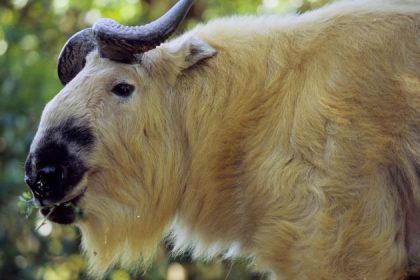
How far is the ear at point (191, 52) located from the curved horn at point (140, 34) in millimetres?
185

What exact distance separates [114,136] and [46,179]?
0.54 m

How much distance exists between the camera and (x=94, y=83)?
6367 mm

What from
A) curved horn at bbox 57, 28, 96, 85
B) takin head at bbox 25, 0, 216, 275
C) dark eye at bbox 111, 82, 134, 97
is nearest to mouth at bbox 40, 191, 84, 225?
takin head at bbox 25, 0, 216, 275

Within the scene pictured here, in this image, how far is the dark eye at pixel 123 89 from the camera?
6422mm

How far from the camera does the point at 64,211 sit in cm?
629

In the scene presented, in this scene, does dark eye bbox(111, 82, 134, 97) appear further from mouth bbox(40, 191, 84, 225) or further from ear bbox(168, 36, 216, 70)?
mouth bbox(40, 191, 84, 225)

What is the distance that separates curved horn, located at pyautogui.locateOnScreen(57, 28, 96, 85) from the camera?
21.9ft

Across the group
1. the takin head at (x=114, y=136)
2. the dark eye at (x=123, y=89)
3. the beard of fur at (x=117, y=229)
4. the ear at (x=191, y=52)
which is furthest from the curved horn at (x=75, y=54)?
the beard of fur at (x=117, y=229)

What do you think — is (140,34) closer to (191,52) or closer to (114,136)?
(191,52)

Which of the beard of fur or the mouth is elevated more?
the mouth

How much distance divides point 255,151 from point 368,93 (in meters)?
0.76

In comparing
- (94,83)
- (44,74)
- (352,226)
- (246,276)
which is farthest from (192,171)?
(44,74)

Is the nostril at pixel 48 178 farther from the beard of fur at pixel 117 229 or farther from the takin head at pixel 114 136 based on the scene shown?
the beard of fur at pixel 117 229

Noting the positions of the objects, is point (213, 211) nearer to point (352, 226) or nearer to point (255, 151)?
point (255, 151)
